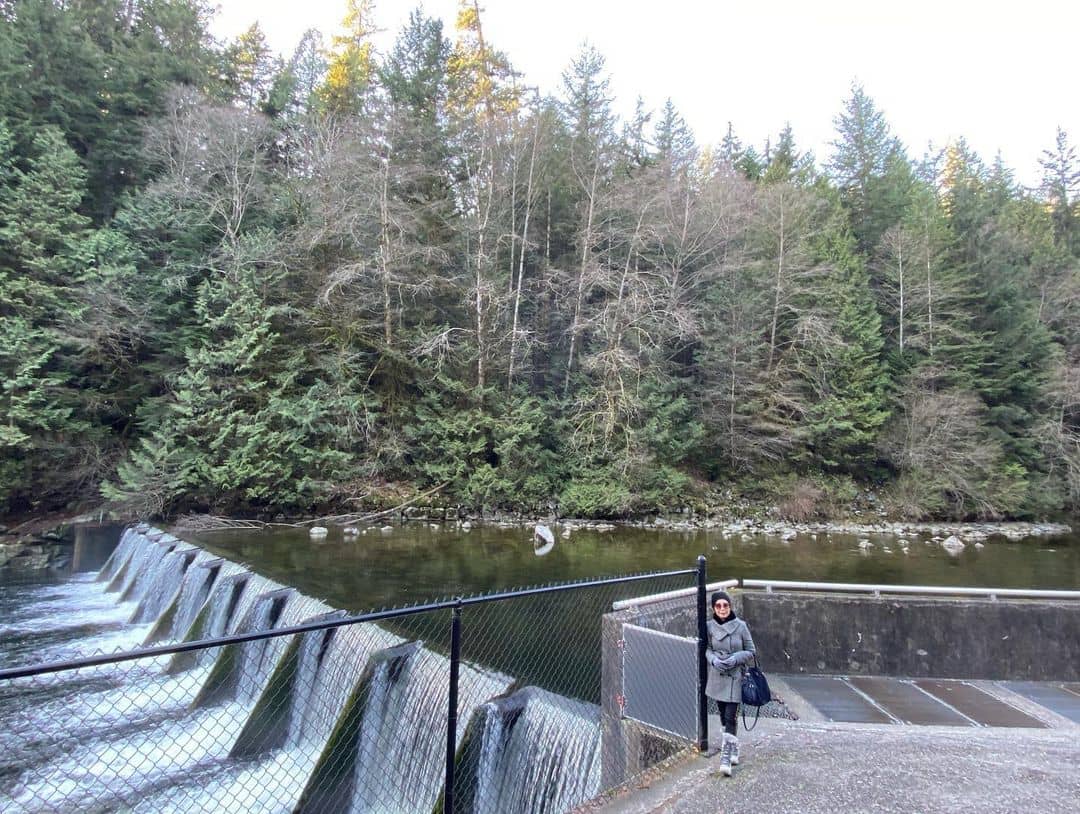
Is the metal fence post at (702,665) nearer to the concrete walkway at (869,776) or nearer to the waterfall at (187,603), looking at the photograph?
the concrete walkway at (869,776)

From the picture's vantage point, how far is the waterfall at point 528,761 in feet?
14.9

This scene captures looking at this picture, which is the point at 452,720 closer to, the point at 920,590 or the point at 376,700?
the point at 376,700

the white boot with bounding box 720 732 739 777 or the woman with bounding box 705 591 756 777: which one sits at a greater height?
the woman with bounding box 705 591 756 777

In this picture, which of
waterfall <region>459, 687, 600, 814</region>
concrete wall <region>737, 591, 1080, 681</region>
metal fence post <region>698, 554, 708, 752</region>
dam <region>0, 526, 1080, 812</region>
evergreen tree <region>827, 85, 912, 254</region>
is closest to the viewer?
metal fence post <region>698, 554, 708, 752</region>

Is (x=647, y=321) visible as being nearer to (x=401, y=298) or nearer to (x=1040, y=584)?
(x=401, y=298)

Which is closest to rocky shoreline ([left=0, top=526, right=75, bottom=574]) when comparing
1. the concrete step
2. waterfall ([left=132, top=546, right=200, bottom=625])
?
waterfall ([left=132, top=546, right=200, bottom=625])

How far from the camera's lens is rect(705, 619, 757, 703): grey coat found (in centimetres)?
372

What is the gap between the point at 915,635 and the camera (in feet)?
21.2

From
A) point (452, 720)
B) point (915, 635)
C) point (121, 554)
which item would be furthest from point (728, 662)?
point (121, 554)

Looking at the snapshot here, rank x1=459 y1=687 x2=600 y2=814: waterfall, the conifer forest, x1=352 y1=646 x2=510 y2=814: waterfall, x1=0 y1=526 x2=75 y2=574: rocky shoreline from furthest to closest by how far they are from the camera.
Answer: the conifer forest < x1=0 y1=526 x2=75 y2=574: rocky shoreline < x1=352 y1=646 x2=510 y2=814: waterfall < x1=459 y1=687 x2=600 y2=814: waterfall

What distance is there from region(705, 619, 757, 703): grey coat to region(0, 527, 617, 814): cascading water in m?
1.56

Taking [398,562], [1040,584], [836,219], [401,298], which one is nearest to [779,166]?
[836,219]

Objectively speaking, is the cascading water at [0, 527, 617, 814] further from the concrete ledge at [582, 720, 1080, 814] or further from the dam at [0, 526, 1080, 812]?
the concrete ledge at [582, 720, 1080, 814]

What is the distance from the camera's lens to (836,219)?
90.8ft
